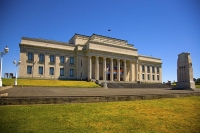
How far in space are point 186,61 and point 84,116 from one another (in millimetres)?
33388

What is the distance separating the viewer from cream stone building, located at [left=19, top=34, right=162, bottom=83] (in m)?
47.2

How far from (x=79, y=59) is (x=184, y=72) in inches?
1389

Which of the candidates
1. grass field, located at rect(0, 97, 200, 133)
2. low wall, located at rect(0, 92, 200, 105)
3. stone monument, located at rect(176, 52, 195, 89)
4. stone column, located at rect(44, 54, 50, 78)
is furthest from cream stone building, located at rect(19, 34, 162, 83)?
grass field, located at rect(0, 97, 200, 133)

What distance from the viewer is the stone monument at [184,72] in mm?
31500

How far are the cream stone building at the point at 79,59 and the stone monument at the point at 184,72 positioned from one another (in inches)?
774

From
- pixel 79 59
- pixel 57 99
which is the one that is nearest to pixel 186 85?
pixel 57 99

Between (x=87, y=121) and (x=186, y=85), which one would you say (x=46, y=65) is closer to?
(x=186, y=85)

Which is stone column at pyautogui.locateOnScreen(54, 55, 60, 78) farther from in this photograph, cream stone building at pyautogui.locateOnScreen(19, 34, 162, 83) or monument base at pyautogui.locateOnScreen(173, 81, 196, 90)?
monument base at pyautogui.locateOnScreen(173, 81, 196, 90)

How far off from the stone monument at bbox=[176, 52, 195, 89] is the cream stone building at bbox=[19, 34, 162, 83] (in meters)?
19.7

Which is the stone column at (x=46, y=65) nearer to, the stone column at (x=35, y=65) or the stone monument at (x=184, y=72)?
the stone column at (x=35, y=65)

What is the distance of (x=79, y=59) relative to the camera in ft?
176

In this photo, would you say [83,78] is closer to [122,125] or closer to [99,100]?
[99,100]

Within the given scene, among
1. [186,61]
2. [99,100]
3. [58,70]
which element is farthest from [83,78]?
[99,100]

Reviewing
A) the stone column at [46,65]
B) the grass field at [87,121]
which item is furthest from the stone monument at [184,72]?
the stone column at [46,65]
